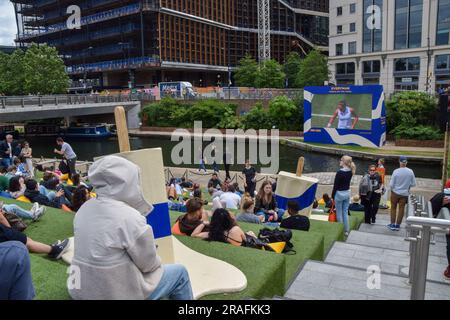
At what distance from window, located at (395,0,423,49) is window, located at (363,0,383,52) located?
7.83 ft

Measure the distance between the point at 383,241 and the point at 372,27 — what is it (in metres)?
54.5

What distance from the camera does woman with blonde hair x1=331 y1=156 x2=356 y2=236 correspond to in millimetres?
9078

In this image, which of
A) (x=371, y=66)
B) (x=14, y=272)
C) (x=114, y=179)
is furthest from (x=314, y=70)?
(x=14, y=272)

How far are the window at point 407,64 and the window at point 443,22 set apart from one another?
12.1 feet

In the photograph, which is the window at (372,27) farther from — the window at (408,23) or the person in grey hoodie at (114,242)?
the person in grey hoodie at (114,242)

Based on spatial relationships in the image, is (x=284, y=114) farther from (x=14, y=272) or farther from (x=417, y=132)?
(x=14, y=272)

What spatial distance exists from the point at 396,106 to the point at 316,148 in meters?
8.97

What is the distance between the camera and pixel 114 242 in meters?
2.79

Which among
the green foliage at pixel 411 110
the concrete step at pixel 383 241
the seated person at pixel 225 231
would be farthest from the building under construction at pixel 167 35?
the seated person at pixel 225 231

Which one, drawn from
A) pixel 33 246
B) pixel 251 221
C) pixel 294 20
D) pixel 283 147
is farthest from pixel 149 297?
pixel 294 20

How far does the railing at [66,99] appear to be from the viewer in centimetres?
3740

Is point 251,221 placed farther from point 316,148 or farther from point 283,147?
point 283,147

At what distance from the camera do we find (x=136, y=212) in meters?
2.90

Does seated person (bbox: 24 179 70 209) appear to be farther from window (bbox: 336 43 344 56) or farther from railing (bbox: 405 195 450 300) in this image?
window (bbox: 336 43 344 56)
